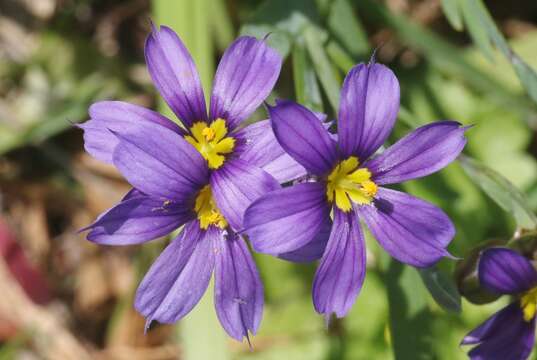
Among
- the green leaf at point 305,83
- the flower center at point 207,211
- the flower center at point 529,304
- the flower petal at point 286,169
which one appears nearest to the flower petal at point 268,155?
the flower petal at point 286,169

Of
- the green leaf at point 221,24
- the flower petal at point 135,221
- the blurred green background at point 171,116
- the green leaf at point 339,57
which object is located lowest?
the blurred green background at point 171,116

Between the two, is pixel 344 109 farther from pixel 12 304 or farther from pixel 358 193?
pixel 12 304

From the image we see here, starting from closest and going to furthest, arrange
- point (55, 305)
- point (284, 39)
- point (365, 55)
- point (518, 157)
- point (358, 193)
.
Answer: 1. point (358, 193)
2. point (284, 39)
3. point (365, 55)
4. point (518, 157)
5. point (55, 305)

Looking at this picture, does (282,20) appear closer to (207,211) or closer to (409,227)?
(207,211)

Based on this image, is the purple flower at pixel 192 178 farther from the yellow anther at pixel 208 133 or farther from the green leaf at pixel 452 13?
the green leaf at pixel 452 13

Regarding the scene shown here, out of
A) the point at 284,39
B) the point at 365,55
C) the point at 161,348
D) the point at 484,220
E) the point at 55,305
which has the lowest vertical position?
the point at 161,348

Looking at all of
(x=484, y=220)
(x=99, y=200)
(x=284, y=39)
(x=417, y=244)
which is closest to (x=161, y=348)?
(x=99, y=200)
